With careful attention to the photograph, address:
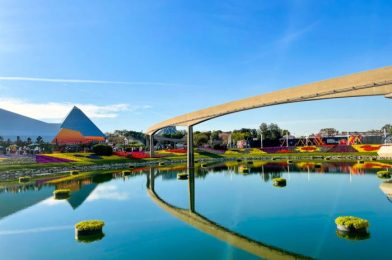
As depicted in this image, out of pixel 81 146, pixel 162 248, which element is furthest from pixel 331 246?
pixel 81 146

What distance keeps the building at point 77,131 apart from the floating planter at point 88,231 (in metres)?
66.9

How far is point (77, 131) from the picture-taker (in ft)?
272

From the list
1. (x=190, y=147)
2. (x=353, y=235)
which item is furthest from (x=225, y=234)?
(x=190, y=147)

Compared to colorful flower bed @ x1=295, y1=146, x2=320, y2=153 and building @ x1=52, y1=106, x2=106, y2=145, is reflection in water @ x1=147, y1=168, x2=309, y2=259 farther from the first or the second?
building @ x1=52, y1=106, x2=106, y2=145

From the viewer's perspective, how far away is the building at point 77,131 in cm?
7944

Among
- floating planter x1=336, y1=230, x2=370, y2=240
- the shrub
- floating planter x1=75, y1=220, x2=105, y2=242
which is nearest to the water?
floating planter x1=336, y1=230, x2=370, y2=240

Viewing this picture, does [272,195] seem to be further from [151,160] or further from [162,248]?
[151,160]

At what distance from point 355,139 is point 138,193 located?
69.8 m

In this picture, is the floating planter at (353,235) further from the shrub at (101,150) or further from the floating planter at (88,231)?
the shrub at (101,150)

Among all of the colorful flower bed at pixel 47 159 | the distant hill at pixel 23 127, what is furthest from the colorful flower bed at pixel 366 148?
the distant hill at pixel 23 127

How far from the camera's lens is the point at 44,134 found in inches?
6196

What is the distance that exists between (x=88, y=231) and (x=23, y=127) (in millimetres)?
167734

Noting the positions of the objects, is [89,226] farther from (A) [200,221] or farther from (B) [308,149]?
(B) [308,149]

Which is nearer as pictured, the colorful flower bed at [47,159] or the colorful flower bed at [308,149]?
the colorful flower bed at [47,159]
